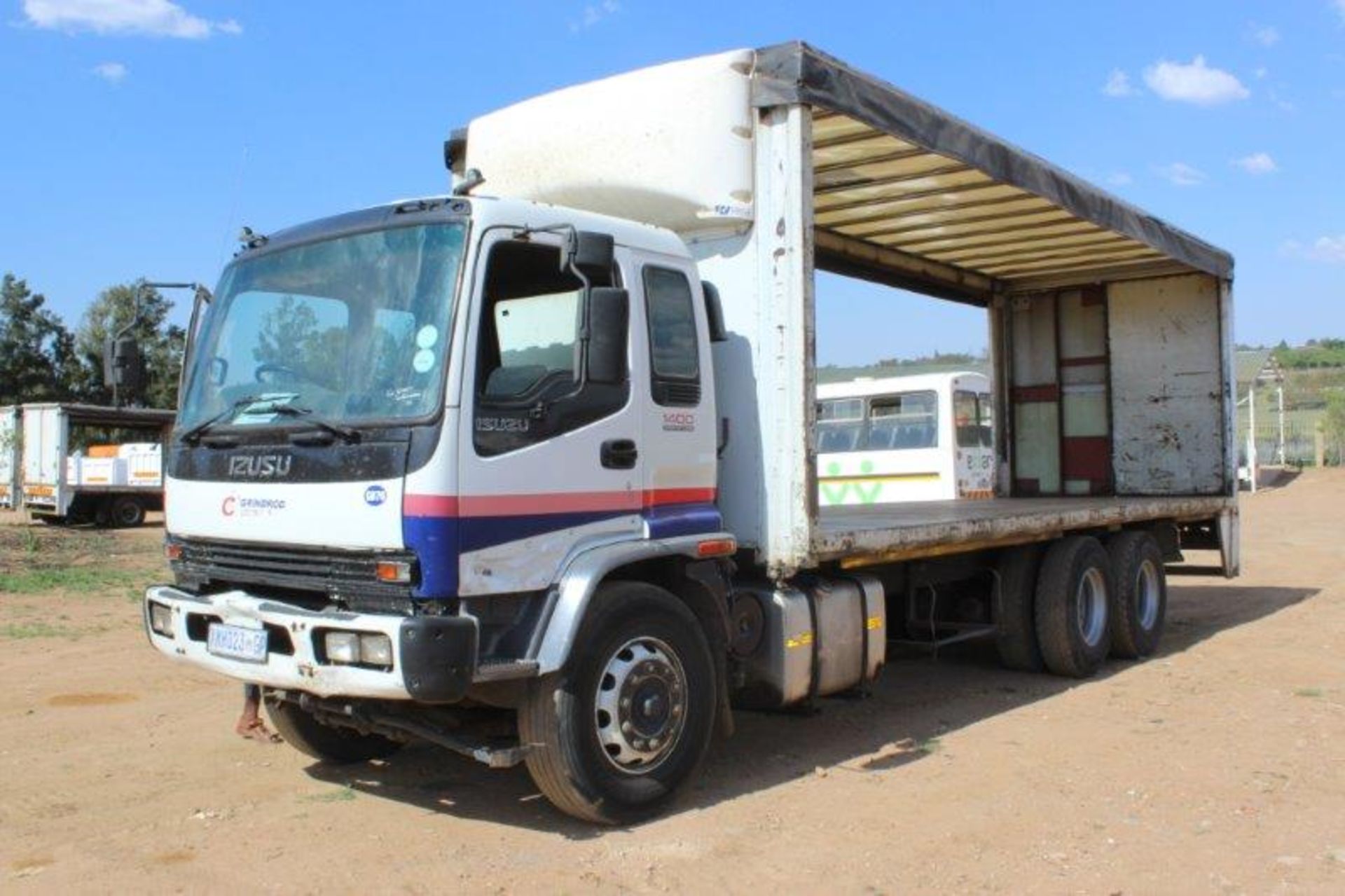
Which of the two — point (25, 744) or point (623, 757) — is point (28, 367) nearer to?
point (25, 744)

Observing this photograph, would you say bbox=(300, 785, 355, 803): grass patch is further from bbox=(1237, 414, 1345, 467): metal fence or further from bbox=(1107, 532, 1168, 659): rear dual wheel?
bbox=(1237, 414, 1345, 467): metal fence

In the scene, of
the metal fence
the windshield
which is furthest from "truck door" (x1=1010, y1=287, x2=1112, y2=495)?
the metal fence

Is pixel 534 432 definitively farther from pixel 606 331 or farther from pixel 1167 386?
pixel 1167 386

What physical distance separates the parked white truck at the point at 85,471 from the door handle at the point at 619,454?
22.7 metres

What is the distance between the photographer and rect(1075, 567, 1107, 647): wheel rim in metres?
8.80

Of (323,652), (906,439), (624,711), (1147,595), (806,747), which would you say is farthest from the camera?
(906,439)

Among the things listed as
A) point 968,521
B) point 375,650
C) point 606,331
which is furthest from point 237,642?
point 968,521

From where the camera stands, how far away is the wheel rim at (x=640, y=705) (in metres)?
5.00

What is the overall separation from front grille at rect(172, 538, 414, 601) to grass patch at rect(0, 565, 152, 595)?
33.8ft

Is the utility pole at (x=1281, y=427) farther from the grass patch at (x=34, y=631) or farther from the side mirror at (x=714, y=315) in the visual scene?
the side mirror at (x=714, y=315)

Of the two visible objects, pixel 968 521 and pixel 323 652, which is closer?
pixel 323 652

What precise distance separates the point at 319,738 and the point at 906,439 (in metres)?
12.8

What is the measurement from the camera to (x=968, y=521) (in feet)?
24.0

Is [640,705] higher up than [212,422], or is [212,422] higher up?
[212,422]
